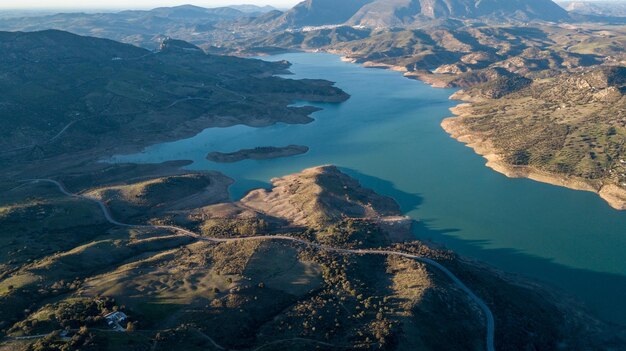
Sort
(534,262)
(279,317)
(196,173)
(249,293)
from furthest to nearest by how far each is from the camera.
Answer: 1. (196,173)
2. (534,262)
3. (249,293)
4. (279,317)

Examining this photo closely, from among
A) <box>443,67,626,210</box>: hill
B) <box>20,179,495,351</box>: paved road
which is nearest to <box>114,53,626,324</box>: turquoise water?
<box>443,67,626,210</box>: hill

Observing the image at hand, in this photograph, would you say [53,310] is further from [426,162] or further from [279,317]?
[426,162]

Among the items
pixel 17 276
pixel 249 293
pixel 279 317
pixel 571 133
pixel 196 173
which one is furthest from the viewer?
pixel 571 133

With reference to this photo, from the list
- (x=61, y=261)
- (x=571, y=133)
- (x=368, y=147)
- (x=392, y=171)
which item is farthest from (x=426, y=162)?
(x=61, y=261)

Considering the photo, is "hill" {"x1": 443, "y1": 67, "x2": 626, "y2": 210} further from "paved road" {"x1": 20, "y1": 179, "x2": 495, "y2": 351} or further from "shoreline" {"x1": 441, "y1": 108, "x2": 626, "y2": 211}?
"paved road" {"x1": 20, "y1": 179, "x2": 495, "y2": 351}

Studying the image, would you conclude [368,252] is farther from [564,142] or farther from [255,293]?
[564,142]

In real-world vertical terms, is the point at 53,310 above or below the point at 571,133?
below

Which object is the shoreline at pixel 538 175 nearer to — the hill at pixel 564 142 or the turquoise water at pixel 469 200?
the hill at pixel 564 142

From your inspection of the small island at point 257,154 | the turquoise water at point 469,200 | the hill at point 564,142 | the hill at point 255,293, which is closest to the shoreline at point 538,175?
the hill at point 564,142
